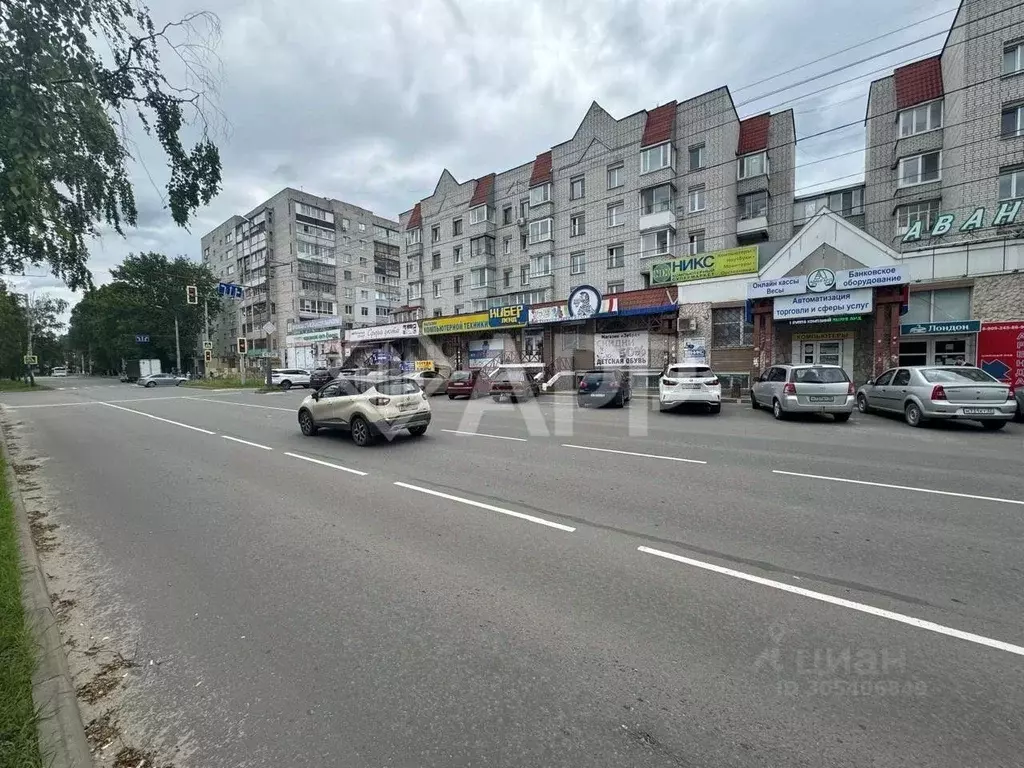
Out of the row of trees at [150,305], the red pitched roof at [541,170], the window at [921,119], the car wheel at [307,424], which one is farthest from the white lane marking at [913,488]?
the row of trees at [150,305]

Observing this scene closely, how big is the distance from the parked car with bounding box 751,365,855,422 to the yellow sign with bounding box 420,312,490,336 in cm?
1870

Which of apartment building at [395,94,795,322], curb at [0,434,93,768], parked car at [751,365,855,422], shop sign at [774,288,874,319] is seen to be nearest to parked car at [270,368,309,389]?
apartment building at [395,94,795,322]

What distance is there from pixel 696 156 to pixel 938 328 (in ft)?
62.1

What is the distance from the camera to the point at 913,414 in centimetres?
1166

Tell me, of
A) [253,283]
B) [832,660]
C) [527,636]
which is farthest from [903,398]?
[253,283]

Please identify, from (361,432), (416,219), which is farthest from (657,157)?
(361,432)

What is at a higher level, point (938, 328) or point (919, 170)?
point (919, 170)

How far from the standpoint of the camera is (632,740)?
223 cm

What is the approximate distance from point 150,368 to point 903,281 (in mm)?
64798

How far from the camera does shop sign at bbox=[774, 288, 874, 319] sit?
18.2 meters

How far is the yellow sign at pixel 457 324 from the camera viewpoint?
29475 millimetres

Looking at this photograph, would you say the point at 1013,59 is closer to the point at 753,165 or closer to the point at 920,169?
the point at 920,169

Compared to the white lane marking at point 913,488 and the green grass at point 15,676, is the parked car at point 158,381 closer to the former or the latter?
the green grass at point 15,676

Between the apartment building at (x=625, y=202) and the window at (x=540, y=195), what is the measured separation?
0.10 m
